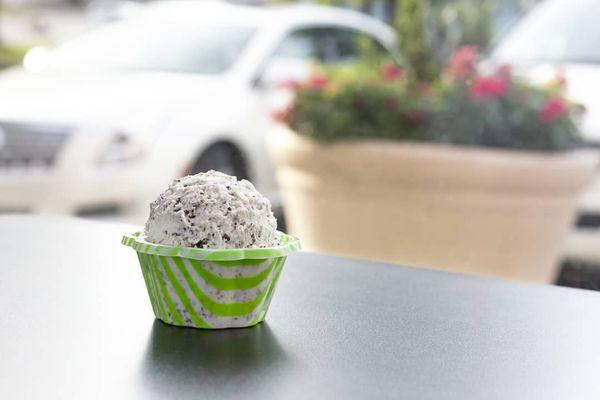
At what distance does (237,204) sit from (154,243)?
0.09m

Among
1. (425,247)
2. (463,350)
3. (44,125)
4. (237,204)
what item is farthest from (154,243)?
(44,125)

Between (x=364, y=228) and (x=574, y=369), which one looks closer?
(x=574, y=369)

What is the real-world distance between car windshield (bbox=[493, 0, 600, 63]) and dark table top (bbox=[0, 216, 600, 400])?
289 cm

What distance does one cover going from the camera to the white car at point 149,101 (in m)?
3.74

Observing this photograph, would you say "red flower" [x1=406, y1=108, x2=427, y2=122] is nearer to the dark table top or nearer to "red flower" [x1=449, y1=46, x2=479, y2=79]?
"red flower" [x1=449, y1=46, x2=479, y2=79]

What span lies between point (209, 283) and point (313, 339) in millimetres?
112

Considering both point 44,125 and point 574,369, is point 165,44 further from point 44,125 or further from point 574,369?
point 574,369

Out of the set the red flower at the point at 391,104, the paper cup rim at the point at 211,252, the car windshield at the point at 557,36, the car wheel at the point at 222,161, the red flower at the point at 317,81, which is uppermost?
the paper cup rim at the point at 211,252

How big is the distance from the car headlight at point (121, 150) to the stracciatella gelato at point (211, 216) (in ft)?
8.92

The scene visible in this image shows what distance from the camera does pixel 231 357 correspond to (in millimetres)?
930

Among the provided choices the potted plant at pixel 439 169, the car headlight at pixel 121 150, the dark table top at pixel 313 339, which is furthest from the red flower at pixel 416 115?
the dark table top at pixel 313 339

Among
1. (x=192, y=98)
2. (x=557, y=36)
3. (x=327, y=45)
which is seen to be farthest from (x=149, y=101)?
(x=557, y=36)

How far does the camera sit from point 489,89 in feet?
11.7

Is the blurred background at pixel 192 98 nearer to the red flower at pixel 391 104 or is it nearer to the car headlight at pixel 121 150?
the car headlight at pixel 121 150
